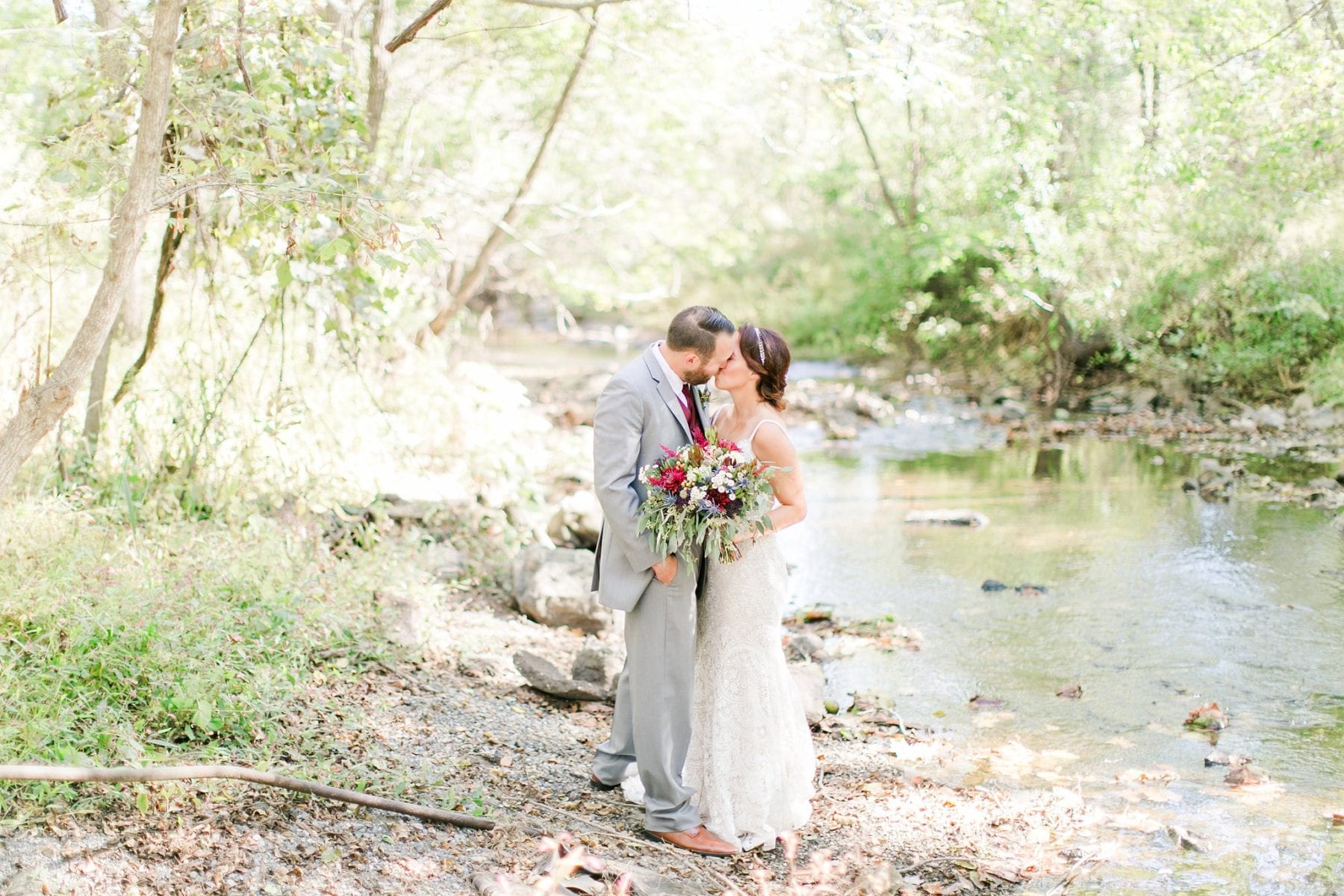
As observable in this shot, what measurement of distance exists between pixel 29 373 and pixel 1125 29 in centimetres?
1076

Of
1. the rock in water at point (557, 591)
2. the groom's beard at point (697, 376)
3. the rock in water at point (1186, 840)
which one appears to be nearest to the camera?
the groom's beard at point (697, 376)

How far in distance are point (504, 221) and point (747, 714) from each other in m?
7.63

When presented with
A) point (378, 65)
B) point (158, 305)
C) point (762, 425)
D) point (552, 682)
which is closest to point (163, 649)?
Result: point (552, 682)

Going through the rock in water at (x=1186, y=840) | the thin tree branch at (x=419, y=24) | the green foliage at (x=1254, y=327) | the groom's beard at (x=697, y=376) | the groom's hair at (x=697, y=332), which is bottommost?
the rock in water at (x=1186, y=840)

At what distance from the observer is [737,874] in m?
4.21

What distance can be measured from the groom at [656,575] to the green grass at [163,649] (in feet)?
3.90

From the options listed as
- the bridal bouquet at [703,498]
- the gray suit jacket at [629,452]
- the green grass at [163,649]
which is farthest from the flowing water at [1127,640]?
the green grass at [163,649]

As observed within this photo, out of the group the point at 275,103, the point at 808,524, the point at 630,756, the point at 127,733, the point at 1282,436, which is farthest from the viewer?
the point at 1282,436

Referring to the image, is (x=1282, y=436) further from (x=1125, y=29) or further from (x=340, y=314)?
(x=340, y=314)

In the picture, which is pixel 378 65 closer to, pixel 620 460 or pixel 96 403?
pixel 96 403

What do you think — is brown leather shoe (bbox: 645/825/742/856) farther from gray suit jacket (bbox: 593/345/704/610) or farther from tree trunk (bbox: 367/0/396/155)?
tree trunk (bbox: 367/0/396/155)

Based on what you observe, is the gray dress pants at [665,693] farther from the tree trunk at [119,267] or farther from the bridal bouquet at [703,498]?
the tree trunk at [119,267]

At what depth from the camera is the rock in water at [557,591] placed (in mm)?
7180

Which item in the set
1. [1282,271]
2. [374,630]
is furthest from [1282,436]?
[374,630]
